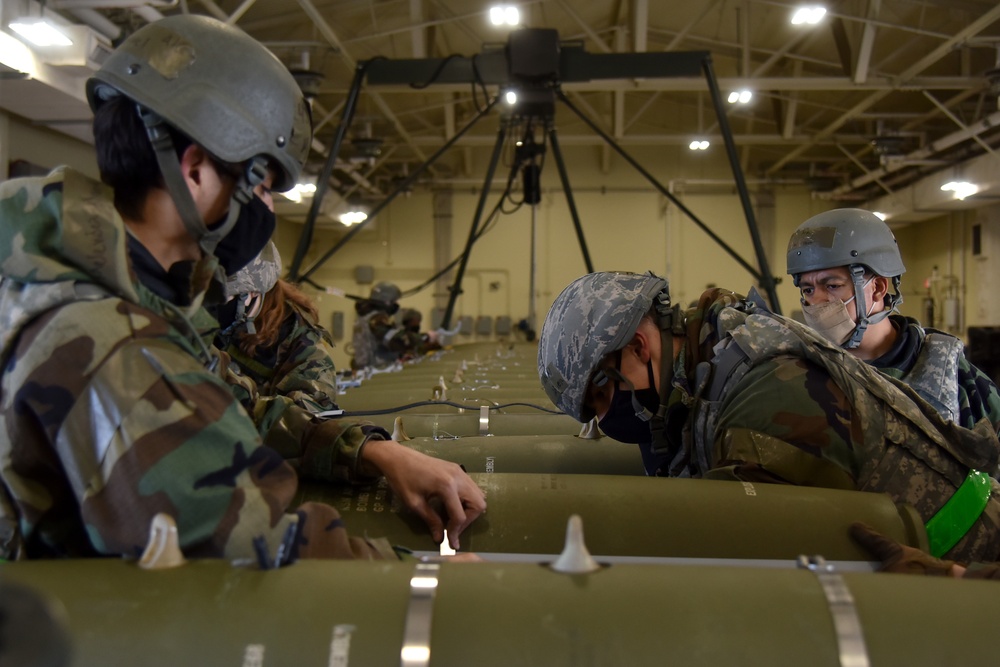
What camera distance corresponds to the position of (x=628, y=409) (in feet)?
6.64

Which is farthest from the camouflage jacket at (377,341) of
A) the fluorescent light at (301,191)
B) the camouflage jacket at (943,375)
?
the camouflage jacket at (943,375)

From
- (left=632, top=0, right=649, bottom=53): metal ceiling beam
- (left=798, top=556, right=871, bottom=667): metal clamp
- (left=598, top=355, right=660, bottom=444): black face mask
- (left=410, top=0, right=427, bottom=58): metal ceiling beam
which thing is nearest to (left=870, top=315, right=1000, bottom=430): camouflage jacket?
(left=598, top=355, right=660, bottom=444): black face mask

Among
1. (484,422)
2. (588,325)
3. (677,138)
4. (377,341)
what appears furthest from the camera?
(677,138)

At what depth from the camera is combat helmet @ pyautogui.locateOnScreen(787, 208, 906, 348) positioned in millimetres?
2953

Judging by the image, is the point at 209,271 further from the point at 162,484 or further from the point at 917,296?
the point at 917,296

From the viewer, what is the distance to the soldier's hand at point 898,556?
1.31 m

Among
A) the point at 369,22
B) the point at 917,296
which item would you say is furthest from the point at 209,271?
the point at 917,296

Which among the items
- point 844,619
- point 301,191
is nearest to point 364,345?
point 301,191

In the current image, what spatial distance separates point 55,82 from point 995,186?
31.6ft

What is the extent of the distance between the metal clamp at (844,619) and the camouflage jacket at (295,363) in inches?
98.8

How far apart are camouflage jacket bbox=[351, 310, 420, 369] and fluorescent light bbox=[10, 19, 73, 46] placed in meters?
4.46

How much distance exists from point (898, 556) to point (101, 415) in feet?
4.12

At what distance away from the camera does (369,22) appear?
26.9 ft

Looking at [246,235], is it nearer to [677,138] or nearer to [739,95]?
[739,95]
